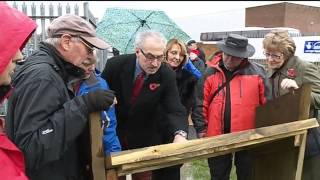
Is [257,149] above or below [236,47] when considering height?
below

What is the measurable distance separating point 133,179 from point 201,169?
83.9 inches

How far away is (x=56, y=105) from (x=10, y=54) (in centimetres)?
36

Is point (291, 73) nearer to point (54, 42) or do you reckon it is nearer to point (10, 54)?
point (54, 42)

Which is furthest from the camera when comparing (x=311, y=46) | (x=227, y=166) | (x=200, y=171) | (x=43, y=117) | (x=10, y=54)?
(x=311, y=46)

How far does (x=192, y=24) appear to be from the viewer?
95.1ft

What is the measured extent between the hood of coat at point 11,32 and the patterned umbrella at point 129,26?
2.91 meters

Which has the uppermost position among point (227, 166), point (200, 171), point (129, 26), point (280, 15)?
point (280, 15)

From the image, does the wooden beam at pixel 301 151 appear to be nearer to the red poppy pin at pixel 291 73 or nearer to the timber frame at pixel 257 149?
the timber frame at pixel 257 149

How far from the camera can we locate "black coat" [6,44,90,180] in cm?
165

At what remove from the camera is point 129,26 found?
4.60m

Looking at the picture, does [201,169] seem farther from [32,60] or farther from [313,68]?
[32,60]

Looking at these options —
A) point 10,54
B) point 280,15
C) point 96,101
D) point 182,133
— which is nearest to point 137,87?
point 182,133

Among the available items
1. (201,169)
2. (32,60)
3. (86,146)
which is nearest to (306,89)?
(86,146)

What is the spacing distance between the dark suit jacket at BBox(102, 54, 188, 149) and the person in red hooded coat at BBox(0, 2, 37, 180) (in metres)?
1.49
